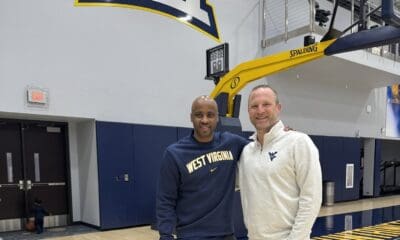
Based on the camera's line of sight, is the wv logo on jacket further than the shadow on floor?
Yes

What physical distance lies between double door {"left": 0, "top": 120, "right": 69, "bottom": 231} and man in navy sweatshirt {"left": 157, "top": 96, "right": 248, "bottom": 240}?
509cm

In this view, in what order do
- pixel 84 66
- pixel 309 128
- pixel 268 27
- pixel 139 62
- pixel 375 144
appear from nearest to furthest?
pixel 84 66, pixel 139 62, pixel 268 27, pixel 309 128, pixel 375 144

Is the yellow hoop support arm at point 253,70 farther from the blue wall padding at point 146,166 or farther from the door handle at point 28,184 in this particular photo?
the door handle at point 28,184

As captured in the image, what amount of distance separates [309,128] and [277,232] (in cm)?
860

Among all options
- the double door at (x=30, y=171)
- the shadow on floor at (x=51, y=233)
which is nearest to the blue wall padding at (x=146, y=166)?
the shadow on floor at (x=51, y=233)

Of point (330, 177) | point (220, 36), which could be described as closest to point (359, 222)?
point (330, 177)

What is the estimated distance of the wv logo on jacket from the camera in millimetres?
6816

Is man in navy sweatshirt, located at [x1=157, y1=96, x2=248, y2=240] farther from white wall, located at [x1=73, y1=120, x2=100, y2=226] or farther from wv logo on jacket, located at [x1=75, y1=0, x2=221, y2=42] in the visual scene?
wv logo on jacket, located at [x1=75, y1=0, x2=221, y2=42]

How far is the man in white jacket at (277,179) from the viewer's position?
1.67 meters

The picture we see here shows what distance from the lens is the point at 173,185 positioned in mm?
1931

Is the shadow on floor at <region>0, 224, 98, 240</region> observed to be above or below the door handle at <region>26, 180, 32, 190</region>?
below

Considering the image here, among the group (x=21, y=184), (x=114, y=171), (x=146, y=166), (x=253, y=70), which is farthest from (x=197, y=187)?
(x=21, y=184)

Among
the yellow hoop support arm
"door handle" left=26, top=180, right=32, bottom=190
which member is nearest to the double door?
"door handle" left=26, top=180, right=32, bottom=190

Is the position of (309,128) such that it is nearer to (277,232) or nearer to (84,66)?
(84,66)
